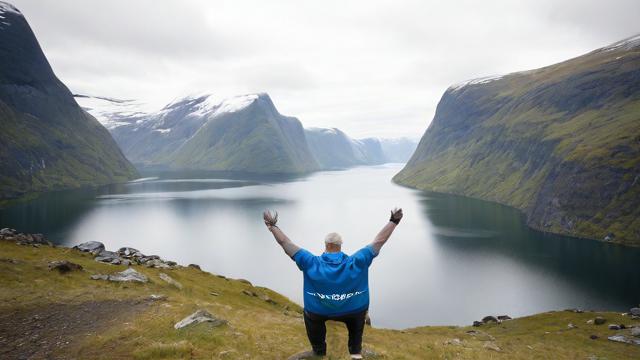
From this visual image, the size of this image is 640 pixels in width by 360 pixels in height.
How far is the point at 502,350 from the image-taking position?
107 ft

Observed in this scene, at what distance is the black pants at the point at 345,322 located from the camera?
1025cm

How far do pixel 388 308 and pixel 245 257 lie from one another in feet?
136

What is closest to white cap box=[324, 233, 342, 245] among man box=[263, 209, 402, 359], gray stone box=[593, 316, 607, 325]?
man box=[263, 209, 402, 359]

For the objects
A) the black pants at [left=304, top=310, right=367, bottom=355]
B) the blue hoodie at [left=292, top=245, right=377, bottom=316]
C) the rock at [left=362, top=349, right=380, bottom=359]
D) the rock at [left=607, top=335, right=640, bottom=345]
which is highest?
the blue hoodie at [left=292, top=245, right=377, bottom=316]

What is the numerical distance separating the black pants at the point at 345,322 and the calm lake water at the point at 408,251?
54356 mm

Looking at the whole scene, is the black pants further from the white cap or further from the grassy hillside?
the grassy hillside

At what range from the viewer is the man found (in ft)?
31.5

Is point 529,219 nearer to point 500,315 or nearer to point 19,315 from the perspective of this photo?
point 500,315

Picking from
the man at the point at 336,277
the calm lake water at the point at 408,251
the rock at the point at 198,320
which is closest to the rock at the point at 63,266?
the rock at the point at 198,320

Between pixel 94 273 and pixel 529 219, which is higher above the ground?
pixel 94 273

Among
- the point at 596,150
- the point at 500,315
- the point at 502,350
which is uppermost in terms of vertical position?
the point at 596,150

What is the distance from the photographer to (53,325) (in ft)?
66.2

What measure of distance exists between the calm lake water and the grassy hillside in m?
29.2

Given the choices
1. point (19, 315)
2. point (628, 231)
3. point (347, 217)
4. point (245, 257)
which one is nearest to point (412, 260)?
point (245, 257)
